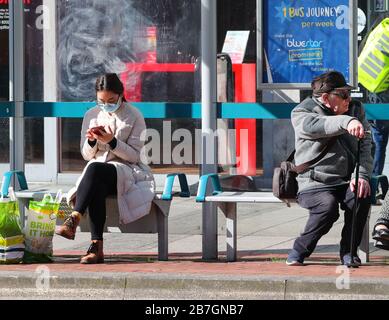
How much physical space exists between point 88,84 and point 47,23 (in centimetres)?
103

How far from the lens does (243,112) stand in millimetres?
9086

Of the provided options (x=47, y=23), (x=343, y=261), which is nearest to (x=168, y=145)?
(x=47, y=23)

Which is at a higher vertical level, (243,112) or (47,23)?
(47,23)

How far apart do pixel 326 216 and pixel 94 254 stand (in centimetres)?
176

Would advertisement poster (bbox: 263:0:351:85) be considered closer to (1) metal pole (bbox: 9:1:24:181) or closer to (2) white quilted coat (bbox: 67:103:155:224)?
(2) white quilted coat (bbox: 67:103:155:224)

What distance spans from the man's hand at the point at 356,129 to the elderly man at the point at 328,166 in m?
0.25

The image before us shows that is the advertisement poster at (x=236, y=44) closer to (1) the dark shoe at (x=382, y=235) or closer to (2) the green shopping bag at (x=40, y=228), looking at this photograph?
(2) the green shopping bag at (x=40, y=228)

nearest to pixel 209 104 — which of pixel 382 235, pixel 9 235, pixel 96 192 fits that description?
pixel 96 192

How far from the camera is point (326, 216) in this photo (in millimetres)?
8359

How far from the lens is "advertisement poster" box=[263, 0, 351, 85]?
9.03 m

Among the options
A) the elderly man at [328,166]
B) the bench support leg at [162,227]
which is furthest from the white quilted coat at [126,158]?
the elderly man at [328,166]

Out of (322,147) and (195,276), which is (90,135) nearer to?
(195,276)
